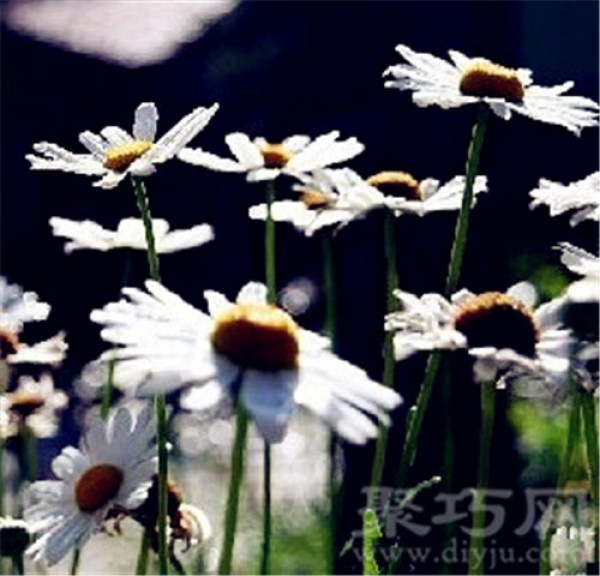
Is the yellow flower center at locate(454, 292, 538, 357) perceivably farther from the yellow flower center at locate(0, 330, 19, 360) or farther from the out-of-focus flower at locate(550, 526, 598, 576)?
the yellow flower center at locate(0, 330, 19, 360)

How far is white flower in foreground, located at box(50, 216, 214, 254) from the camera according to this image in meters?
1.18

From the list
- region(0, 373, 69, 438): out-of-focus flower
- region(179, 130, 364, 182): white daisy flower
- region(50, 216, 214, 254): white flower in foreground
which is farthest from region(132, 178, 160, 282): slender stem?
region(0, 373, 69, 438): out-of-focus flower

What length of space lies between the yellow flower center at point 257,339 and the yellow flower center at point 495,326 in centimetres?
10

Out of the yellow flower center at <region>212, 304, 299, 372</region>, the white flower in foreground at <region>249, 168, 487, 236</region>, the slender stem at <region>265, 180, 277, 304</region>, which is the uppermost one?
the white flower in foreground at <region>249, 168, 487, 236</region>

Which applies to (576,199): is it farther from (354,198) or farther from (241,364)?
(241,364)

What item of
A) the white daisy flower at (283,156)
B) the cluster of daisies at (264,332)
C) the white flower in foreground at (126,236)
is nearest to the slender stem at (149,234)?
the cluster of daisies at (264,332)

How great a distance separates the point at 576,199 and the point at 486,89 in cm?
17

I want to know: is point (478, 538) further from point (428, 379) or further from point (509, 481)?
point (509, 481)

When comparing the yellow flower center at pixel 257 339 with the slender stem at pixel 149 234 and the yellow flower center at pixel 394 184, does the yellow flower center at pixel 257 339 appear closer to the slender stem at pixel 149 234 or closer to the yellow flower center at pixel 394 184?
the slender stem at pixel 149 234

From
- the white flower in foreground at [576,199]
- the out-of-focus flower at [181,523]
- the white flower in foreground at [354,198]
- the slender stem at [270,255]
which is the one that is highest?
the white flower in foreground at [354,198]

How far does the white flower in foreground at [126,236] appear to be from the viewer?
46.4 inches

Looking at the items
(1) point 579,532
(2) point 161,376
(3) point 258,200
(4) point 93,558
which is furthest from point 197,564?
(3) point 258,200

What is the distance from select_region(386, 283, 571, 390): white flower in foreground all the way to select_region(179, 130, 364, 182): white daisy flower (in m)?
0.16

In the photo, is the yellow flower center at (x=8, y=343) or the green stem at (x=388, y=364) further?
the yellow flower center at (x=8, y=343)
